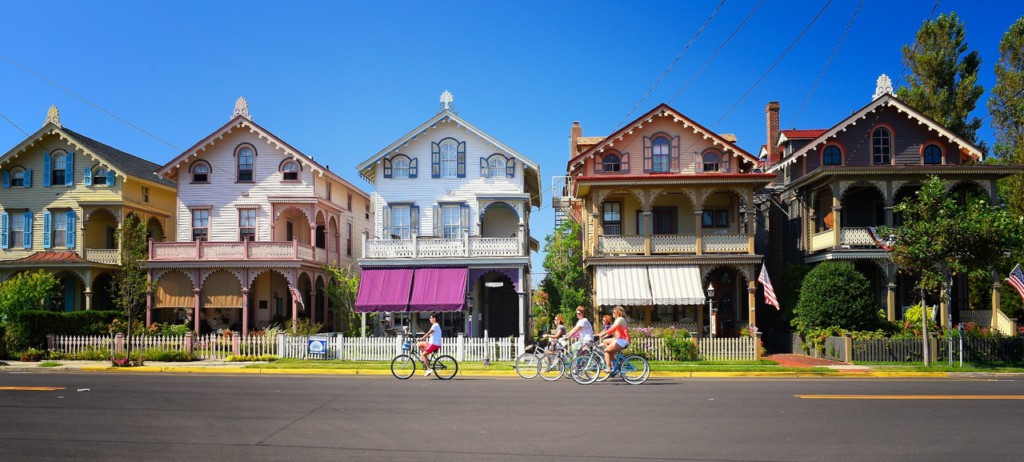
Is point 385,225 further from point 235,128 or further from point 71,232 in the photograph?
point 71,232

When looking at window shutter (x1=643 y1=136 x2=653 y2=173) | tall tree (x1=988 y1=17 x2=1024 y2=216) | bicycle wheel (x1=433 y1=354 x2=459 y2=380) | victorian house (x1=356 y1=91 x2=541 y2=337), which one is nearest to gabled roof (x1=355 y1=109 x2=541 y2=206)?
victorian house (x1=356 y1=91 x2=541 y2=337)

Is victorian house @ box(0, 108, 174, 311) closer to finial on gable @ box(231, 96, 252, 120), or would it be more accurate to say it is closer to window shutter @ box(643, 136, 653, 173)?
finial on gable @ box(231, 96, 252, 120)

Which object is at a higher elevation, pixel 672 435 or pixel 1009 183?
pixel 1009 183

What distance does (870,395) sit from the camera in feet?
57.5

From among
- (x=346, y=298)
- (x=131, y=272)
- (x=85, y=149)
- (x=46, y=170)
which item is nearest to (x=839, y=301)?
(x=346, y=298)

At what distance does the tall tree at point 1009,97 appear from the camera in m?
44.2

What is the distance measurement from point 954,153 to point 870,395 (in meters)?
22.6

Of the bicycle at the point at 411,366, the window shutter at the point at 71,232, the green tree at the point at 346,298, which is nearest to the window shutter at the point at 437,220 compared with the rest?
the green tree at the point at 346,298

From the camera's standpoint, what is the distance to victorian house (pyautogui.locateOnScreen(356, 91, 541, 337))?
110 feet

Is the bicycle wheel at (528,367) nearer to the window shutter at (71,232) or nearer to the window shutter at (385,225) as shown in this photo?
the window shutter at (385,225)

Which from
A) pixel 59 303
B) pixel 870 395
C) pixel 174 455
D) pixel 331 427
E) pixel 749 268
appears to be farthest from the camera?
pixel 59 303

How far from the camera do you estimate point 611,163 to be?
35625mm

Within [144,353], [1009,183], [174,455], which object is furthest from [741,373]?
[1009,183]

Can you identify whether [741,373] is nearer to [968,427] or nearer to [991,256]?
[991,256]
